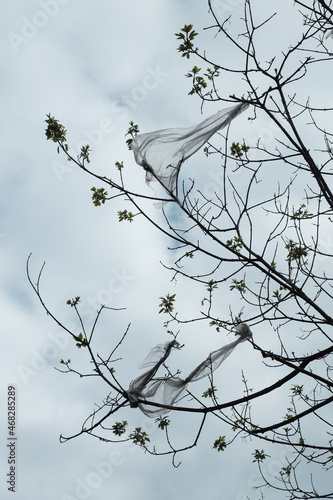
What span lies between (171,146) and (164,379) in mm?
1855

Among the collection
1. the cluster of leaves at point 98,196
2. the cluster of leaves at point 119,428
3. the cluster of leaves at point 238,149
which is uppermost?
the cluster of leaves at point 238,149

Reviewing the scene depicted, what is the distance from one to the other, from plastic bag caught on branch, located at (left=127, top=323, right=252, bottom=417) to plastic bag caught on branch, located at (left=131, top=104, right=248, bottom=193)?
1.32m

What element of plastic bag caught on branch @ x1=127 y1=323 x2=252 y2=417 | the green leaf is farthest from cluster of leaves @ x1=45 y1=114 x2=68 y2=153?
plastic bag caught on branch @ x1=127 y1=323 x2=252 y2=417

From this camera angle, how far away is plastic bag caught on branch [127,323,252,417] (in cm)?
361

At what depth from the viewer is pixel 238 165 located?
11.9 feet

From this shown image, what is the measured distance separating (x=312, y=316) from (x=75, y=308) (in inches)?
71.2

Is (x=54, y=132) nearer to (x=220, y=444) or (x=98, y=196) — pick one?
(x=98, y=196)

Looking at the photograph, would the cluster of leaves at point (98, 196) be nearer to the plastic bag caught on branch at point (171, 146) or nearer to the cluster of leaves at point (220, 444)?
the plastic bag caught on branch at point (171, 146)

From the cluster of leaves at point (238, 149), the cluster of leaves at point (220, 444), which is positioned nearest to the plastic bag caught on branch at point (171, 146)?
the cluster of leaves at point (238, 149)

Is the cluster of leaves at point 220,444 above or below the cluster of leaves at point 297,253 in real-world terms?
below

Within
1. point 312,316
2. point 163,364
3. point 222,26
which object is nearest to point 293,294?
point 312,316

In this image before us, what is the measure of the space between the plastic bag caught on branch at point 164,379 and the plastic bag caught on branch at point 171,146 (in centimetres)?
132

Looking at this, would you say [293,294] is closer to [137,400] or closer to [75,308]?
[137,400]

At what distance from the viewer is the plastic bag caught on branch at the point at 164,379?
3.61 meters
